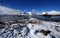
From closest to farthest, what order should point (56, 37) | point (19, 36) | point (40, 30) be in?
point (56, 37)
point (19, 36)
point (40, 30)

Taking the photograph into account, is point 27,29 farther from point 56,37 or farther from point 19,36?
point 56,37

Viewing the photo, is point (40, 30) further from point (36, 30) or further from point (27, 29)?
point (27, 29)

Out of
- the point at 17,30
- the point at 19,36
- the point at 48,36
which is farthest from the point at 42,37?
the point at 17,30

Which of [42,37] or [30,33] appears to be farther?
[30,33]

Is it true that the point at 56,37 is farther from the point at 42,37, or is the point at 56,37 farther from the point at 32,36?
the point at 32,36

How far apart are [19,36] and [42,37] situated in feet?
8.46

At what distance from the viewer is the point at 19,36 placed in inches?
531

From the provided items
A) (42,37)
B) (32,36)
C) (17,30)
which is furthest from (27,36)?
(17,30)

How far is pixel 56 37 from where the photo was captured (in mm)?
12648

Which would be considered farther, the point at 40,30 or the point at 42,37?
the point at 40,30

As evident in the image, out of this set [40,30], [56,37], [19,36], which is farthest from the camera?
[40,30]

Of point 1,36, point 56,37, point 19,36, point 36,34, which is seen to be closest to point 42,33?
point 36,34

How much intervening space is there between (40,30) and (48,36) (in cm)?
193

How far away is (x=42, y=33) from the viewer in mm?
13734
